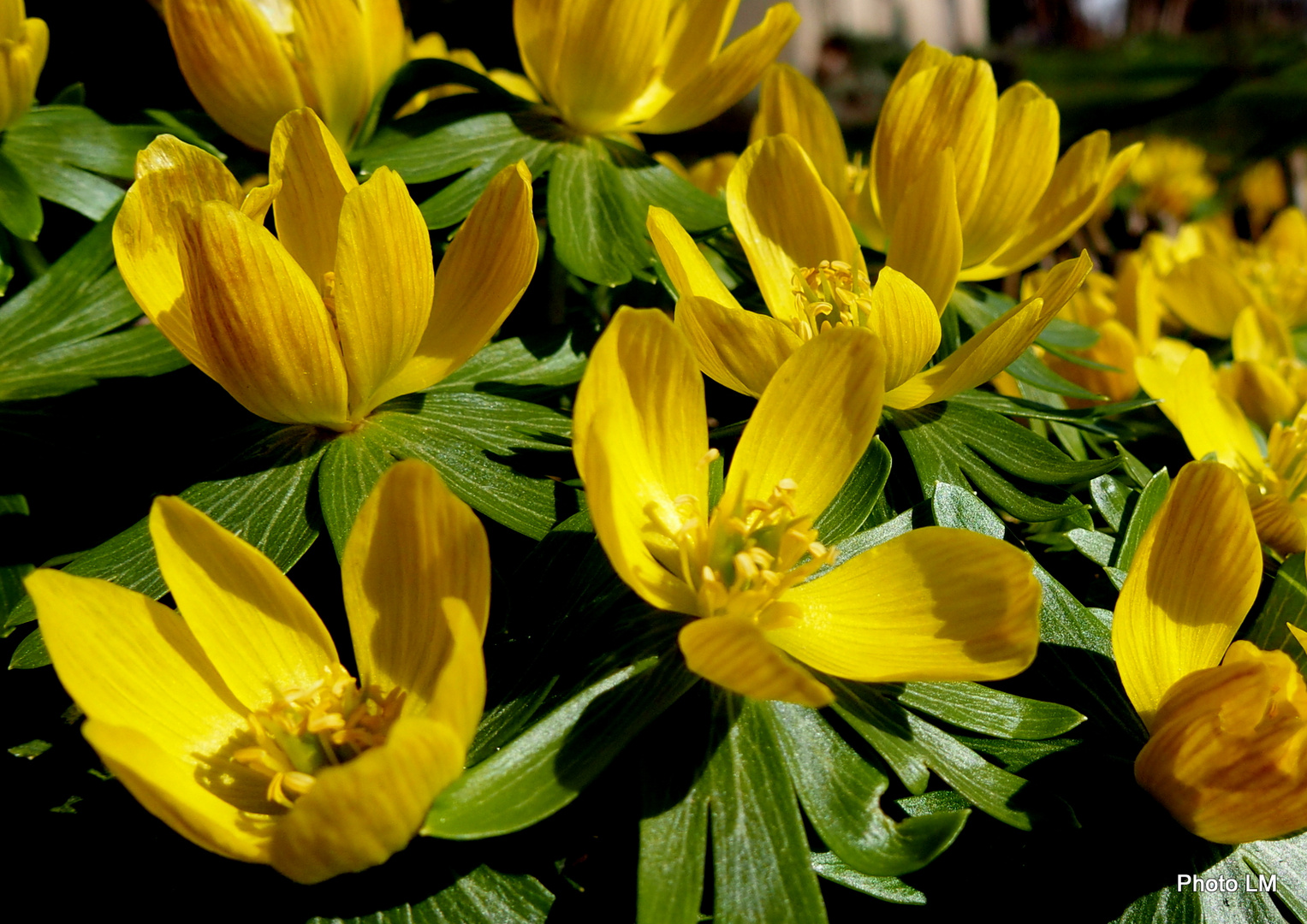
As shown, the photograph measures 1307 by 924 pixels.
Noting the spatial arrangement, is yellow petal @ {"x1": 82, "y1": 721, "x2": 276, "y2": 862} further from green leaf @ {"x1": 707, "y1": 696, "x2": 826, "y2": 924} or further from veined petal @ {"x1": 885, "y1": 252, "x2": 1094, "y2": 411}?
veined petal @ {"x1": 885, "y1": 252, "x2": 1094, "y2": 411}

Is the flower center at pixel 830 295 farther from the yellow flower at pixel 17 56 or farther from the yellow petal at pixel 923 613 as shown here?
the yellow flower at pixel 17 56

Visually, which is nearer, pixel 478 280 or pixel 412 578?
pixel 412 578

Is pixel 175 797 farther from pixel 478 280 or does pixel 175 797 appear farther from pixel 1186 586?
pixel 1186 586

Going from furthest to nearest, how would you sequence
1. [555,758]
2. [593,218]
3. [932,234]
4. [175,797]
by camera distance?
[593,218], [932,234], [555,758], [175,797]

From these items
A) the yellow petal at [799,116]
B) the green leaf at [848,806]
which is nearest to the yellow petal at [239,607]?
the green leaf at [848,806]

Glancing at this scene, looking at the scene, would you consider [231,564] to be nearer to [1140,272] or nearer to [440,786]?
[440,786]

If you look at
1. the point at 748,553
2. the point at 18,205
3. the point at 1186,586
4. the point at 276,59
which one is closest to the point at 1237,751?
the point at 1186,586
